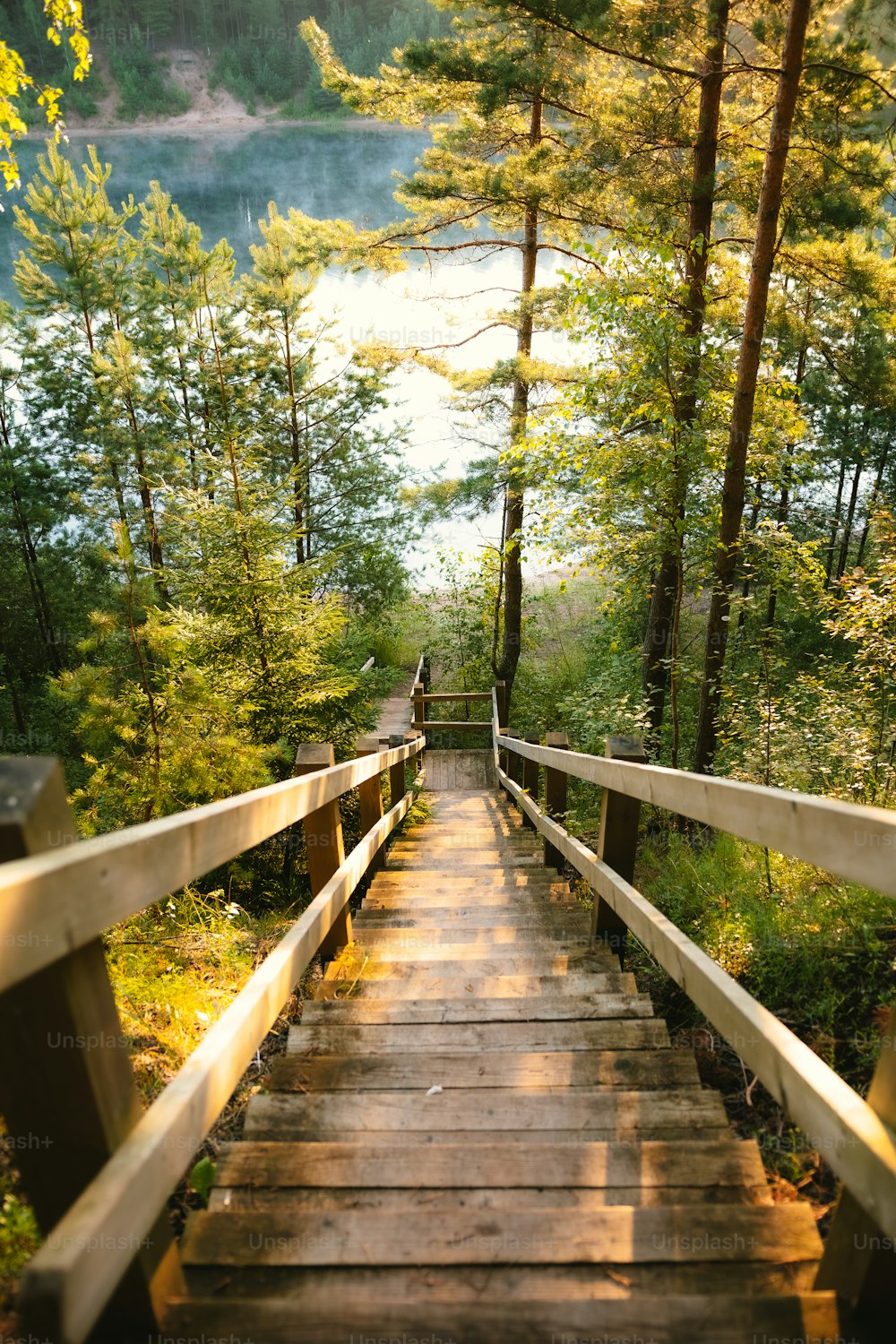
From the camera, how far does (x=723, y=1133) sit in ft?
6.16

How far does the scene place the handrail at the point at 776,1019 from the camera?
44.7 inches

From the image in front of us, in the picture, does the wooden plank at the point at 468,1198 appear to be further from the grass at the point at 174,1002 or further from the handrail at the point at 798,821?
the handrail at the point at 798,821

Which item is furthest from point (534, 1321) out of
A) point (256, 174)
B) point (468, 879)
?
point (256, 174)

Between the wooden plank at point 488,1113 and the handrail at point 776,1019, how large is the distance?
39 centimetres

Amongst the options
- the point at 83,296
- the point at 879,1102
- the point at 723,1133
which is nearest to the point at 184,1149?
the point at 879,1102

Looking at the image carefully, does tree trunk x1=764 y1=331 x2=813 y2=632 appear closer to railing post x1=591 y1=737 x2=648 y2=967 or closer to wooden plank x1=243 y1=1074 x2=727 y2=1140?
railing post x1=591 y1=737 x2=648 y2=967

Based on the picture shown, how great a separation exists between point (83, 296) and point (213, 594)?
14048 mm

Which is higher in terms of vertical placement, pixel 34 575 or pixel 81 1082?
pixel 34 575

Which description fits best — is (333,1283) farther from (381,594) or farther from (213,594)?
(381,594)

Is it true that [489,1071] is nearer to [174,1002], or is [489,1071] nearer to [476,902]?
[174,1002]

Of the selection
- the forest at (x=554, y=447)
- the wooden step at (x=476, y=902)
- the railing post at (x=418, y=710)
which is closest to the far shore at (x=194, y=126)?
the forest at (x=554, y=447)

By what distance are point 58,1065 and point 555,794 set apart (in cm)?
433

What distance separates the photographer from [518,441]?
10.1 metres

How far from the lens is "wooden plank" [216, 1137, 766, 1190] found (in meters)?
1.70
